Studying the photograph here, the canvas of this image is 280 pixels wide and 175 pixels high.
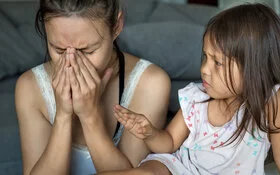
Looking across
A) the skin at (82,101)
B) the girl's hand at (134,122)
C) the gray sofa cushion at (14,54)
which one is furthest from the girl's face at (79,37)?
the gray sofa cushion at (14,54)

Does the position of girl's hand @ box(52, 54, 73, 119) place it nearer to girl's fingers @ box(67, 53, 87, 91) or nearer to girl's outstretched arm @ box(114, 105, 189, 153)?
girl's fingers @ box(67, 53, 87, 91)

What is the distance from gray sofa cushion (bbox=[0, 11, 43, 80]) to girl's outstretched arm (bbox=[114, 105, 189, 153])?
2.91 feet

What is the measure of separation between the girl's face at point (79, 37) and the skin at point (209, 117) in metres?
0.15

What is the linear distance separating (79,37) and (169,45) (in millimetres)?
865

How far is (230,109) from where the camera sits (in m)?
1.33

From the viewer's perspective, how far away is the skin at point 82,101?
3.74 feet

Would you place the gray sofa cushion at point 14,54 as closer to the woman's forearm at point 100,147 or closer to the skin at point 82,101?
the skin at point 82,101

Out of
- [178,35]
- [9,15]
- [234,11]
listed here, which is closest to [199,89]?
[234,11]

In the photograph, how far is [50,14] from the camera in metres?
1.15

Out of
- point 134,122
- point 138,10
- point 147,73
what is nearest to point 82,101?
point 134,122

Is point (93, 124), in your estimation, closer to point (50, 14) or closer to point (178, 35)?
point (50, 14)

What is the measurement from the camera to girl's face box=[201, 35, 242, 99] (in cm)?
122

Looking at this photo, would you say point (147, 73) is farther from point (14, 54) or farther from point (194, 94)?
point (14, 54)

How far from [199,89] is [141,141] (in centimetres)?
24
